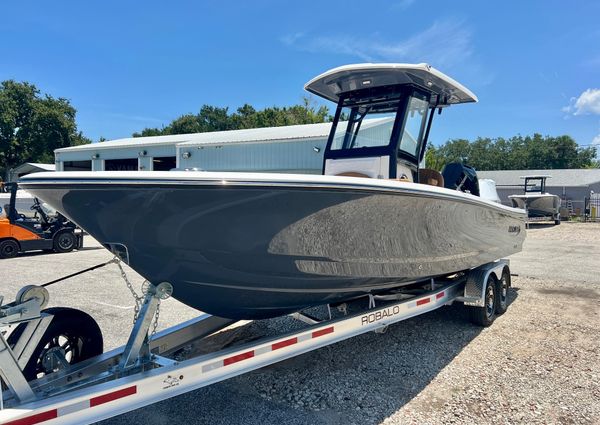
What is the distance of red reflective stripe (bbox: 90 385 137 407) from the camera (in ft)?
7.27

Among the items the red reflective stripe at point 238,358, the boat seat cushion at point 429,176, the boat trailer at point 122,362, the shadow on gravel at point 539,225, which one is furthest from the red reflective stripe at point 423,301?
the shadow on gravel at point 539,225

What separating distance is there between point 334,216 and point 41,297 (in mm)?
1765

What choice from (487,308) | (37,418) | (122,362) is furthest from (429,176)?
(37,418)

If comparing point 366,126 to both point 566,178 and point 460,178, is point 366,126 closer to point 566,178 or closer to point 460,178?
point 460,178

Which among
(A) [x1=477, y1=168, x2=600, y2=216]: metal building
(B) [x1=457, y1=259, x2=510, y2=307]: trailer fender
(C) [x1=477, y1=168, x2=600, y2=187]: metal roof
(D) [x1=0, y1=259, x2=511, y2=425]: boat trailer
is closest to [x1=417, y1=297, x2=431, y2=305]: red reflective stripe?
(D) [x1=0, y1=259, x2=511, y2=425]: boat trailer

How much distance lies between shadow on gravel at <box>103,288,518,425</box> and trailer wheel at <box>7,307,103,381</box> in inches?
20.3

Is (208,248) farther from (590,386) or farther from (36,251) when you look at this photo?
(36,251)

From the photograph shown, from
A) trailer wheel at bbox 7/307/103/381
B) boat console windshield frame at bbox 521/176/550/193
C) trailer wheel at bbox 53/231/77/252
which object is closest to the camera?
trailer wheel at bbox 7/307/103/381

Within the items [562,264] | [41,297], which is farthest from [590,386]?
[562,264]

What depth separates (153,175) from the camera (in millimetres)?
2316

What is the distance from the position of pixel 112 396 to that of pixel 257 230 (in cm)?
113

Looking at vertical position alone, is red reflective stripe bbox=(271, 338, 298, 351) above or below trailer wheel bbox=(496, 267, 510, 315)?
above

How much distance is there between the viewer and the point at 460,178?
533cm

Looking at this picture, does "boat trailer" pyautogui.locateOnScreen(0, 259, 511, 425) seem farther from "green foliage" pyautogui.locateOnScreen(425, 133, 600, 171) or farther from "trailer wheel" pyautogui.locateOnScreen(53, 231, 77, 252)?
"green foliage" pyautogui.locateOnScreen(425, 133, 600, 171)
